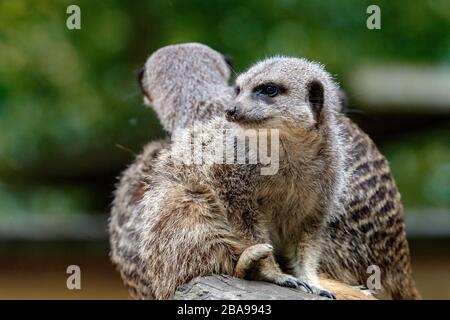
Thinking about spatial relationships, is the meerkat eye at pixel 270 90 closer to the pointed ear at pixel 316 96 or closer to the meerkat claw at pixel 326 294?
the pointed ear at pixel 316 96

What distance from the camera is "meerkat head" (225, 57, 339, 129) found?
9.53 feet

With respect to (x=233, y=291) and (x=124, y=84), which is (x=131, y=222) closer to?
(x=233, y=291)

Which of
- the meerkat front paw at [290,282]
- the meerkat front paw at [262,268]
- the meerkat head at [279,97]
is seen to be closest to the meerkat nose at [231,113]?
the meerkat head at [279,97]

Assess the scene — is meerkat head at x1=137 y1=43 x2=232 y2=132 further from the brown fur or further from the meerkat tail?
the meerkat tail

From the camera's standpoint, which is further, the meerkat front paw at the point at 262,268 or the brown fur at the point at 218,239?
the brown fur at the point at 218,239

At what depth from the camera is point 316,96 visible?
3043mm

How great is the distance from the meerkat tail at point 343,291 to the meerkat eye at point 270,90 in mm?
692

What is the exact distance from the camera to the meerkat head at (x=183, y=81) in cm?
427

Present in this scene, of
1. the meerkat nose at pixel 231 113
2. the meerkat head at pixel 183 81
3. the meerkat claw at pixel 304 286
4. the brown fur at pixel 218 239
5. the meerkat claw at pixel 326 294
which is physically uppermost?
the meerkat head at pixel 183 81

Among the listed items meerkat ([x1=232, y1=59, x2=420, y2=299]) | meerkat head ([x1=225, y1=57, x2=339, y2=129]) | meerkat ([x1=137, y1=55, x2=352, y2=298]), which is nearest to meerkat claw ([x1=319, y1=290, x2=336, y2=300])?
meerkat ([x1=137, y1=55, x2=352, y2=298])

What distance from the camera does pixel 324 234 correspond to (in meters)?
3.19

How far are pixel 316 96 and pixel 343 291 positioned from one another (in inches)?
27.1

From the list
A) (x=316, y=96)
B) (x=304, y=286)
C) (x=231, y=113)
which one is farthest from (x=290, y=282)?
(x=316, y=96)

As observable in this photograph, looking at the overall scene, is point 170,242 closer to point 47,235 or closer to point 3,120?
point 47,235
